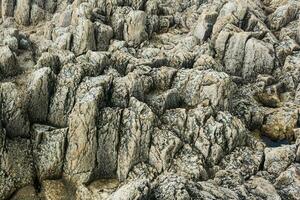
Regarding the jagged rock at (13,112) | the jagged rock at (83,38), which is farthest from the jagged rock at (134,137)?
the jagged rock at (83,38)

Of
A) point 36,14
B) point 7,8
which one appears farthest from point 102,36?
point 7,8

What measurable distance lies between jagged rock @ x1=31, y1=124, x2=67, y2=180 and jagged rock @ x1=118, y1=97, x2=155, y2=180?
8.02 m

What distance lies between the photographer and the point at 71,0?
3762 inches

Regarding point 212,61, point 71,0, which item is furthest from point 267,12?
point 71,0

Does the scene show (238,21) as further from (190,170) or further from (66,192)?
(66,192)

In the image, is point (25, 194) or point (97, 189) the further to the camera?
point (97, 189)

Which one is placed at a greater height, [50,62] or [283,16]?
[283,16]

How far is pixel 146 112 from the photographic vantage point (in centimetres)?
5903

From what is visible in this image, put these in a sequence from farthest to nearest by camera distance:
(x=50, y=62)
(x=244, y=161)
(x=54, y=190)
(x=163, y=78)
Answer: (x=163, y=78)
(x=50, y=62)
(x=244, y=161)
(x=54, y=190)

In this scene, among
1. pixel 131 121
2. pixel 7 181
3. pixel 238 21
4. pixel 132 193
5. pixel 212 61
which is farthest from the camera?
pixel 238 21

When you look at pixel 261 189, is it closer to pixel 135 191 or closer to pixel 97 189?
pixel 135 191

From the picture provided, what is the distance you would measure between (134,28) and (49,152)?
35.0m

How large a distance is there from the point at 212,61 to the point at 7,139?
3604 centimetres

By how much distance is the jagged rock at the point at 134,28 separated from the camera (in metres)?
82.4
